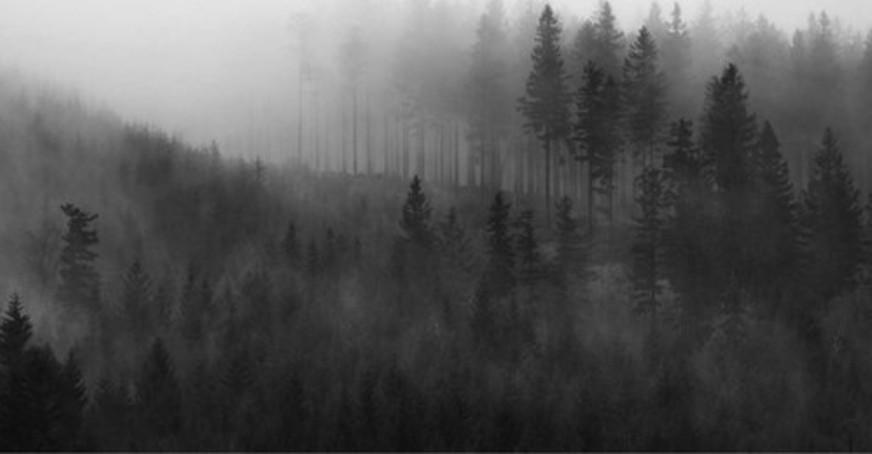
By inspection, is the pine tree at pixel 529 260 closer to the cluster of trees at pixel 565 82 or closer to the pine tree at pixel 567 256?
the pine tree at pixel 567 256

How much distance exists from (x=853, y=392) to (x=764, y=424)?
499 centimetres

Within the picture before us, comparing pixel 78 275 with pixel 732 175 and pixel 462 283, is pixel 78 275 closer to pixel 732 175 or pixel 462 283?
pixel 462 283

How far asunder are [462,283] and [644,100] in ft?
64.3

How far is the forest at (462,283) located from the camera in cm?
4269

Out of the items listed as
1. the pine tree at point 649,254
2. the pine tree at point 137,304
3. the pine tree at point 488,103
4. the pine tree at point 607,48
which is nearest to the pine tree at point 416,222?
the pine tree at point 649,254

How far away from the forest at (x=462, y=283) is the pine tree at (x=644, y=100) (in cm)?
22

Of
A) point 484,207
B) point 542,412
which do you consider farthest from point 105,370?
point 484,207

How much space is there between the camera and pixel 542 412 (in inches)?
1719

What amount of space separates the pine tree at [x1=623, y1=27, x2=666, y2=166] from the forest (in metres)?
0.22

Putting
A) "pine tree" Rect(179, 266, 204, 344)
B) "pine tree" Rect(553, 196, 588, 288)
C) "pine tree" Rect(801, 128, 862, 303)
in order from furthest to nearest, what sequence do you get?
"pine tree" Rect(801, 128, 862, 303), "pine tree" Rect(553, 196, 588, 288), "pine tree" Rect(179, 266, 204, 344)

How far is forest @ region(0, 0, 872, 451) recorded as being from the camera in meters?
42.7

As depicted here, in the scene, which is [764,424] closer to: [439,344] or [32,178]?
[439,344]

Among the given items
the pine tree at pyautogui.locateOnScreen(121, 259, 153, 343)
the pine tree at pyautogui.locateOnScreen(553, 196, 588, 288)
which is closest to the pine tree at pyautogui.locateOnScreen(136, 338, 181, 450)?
the pine tree at pyautogui.locateOnScreen(121, 259, 153, 343)

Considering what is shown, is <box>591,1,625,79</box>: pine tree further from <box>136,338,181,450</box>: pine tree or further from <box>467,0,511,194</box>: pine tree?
<box>136,338,181,450</box>: pine tree
